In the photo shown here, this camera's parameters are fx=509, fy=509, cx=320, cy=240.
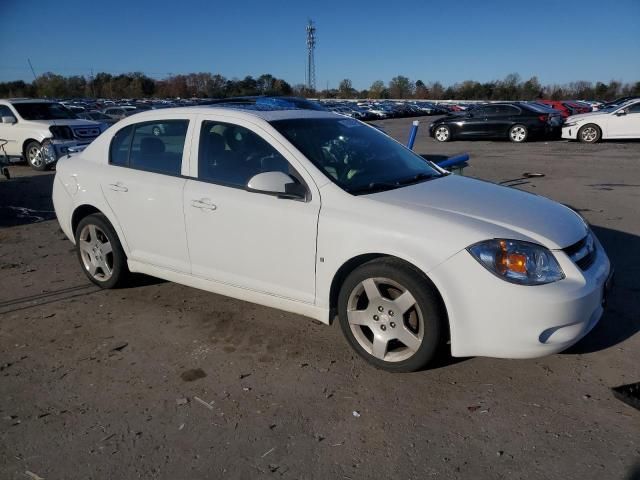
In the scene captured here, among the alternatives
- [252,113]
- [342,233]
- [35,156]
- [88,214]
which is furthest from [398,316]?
[35,156]

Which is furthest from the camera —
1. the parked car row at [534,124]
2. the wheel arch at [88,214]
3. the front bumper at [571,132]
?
the front bumper at [571,132]

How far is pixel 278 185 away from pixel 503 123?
18.6 m

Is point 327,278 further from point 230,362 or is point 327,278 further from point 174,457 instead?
point 174,457

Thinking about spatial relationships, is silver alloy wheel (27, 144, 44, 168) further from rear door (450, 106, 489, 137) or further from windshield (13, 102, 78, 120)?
rear door (450, 106, 489, 137)

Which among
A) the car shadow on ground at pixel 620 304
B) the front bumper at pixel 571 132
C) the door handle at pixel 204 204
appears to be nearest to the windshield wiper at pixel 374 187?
the door handle at pixel 204 204

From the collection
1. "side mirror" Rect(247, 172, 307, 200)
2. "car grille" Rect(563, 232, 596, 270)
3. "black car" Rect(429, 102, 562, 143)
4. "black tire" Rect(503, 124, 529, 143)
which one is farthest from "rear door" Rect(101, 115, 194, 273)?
"black tire" Rect(503, 124, 529, 143)

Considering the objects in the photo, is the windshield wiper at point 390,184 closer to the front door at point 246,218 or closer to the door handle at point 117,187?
the front door at point 246,218

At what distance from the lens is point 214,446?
8.62ft

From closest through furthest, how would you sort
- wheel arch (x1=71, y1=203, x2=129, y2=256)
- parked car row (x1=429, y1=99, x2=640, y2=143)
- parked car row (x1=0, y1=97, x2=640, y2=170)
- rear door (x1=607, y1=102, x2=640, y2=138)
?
wheel arch (x1=71, y1=203, x2=129, y2=256), parked car row (x1=0, y1=97, x2=640, y2=170), rear door (x1=607, y1=102, x2=640, y2=138), parked car row (x1=429, y1=99, x2=640, y2=143)

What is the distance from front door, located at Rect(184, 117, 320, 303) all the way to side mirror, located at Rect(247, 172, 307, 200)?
56mm

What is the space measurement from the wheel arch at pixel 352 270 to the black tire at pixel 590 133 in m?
18.0

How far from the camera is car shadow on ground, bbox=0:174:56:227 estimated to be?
783 centimetres

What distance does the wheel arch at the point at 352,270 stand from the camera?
3020mm

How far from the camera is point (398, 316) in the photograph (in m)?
3.15
